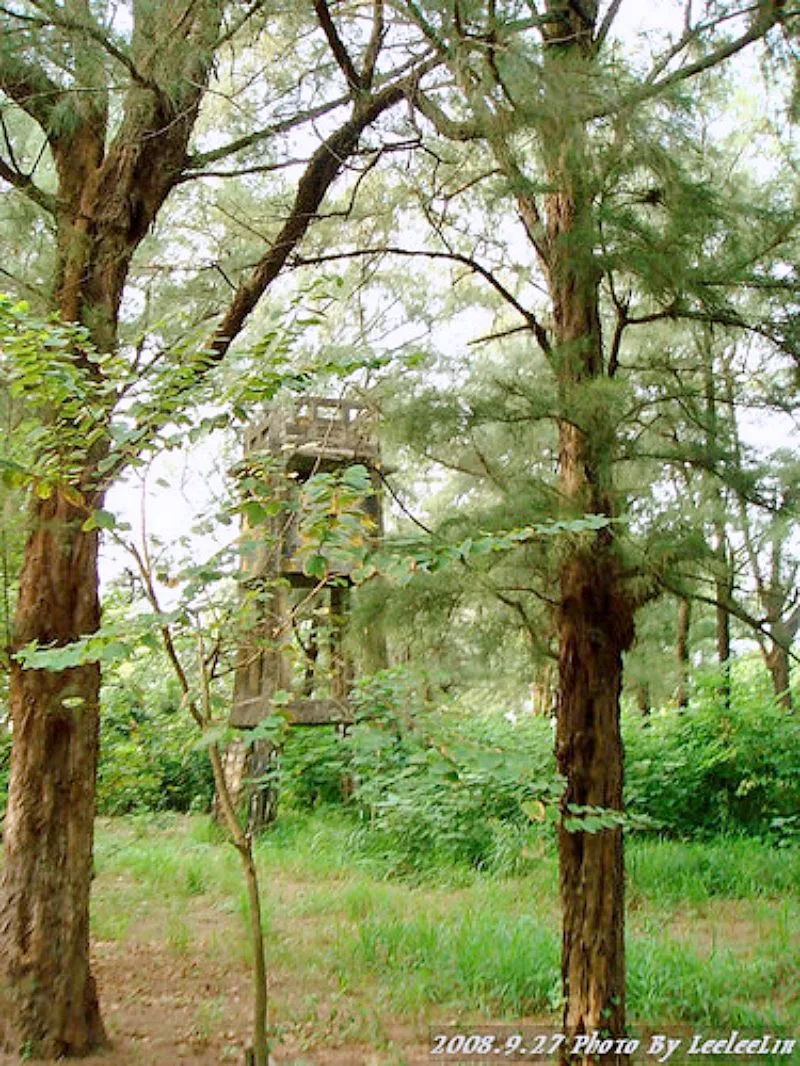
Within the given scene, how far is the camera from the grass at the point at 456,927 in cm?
450

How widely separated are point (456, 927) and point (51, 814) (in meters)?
2.53

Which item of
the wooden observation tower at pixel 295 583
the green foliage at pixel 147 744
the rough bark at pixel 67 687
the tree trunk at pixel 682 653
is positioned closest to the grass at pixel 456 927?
the green foliage at pixel 147 744

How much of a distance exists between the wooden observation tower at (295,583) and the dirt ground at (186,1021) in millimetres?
1190

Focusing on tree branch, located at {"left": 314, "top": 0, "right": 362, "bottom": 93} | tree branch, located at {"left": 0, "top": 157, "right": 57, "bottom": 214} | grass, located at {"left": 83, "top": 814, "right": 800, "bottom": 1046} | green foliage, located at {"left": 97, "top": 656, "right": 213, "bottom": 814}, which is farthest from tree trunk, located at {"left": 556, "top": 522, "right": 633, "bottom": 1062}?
tree branch, located at {"left": 0, "top": 157, "right": 57, "bottom": 214}

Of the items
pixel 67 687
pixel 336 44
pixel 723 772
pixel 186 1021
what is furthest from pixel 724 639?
pixel 336 44

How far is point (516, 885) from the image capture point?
21.5 ft

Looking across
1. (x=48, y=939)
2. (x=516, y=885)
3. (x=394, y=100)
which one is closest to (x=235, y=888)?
(x=516, y=885)

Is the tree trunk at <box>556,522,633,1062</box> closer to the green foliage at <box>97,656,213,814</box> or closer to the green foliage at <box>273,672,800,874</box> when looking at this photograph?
the green foliage at <box>97,656,213,814</box>

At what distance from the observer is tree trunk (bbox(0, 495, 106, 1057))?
365 cm

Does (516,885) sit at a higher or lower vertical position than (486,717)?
lower

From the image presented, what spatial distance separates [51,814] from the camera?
148 inches

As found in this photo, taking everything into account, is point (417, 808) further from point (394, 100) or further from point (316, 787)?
point (394, 100)

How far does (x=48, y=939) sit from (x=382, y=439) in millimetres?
2315

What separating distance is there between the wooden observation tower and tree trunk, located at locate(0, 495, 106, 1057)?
658 mm
